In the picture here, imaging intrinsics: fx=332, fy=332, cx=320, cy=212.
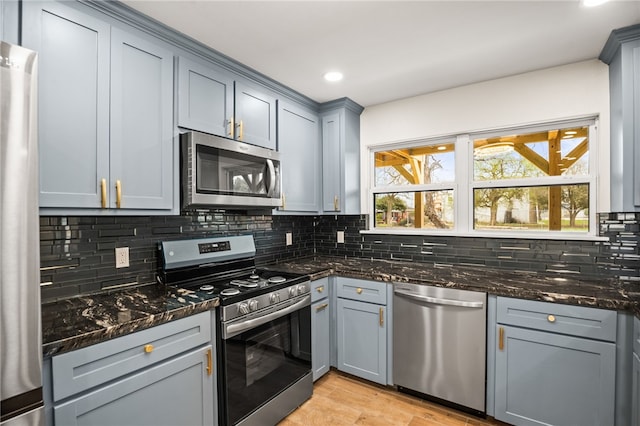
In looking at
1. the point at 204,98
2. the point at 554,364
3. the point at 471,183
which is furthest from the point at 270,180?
the point at 554,364

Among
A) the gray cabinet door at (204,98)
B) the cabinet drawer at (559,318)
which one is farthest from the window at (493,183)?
the gray cabinet door at (204,98)

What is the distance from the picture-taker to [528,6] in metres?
1.67

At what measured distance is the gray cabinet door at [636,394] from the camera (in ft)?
5.26

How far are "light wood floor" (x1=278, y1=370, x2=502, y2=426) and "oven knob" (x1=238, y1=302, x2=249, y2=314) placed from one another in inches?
34.0

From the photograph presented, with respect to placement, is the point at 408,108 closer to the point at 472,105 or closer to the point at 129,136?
the point at 472,105

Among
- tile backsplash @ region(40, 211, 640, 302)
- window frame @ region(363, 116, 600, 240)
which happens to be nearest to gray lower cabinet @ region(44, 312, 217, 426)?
tile backsplash @ region(40, 211, 640, 302)

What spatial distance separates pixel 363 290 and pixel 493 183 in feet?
4.44

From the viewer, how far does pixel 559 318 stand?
1.86 metres

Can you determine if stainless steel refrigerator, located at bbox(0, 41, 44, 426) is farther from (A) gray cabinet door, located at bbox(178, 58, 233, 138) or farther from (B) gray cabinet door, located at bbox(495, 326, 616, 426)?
(B) gray cabinet door, located at bbox(495, 326, 616, 426)

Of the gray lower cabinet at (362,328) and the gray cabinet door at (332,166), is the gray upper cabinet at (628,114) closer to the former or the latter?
the gray lower cabinet at (362,328)

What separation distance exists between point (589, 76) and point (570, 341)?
5.72 ft

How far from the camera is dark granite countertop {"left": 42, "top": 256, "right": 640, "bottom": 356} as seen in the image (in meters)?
1.30

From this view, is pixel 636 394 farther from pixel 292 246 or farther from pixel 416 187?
pixel 292 246

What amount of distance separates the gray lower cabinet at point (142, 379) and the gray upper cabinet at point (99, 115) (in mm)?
643
